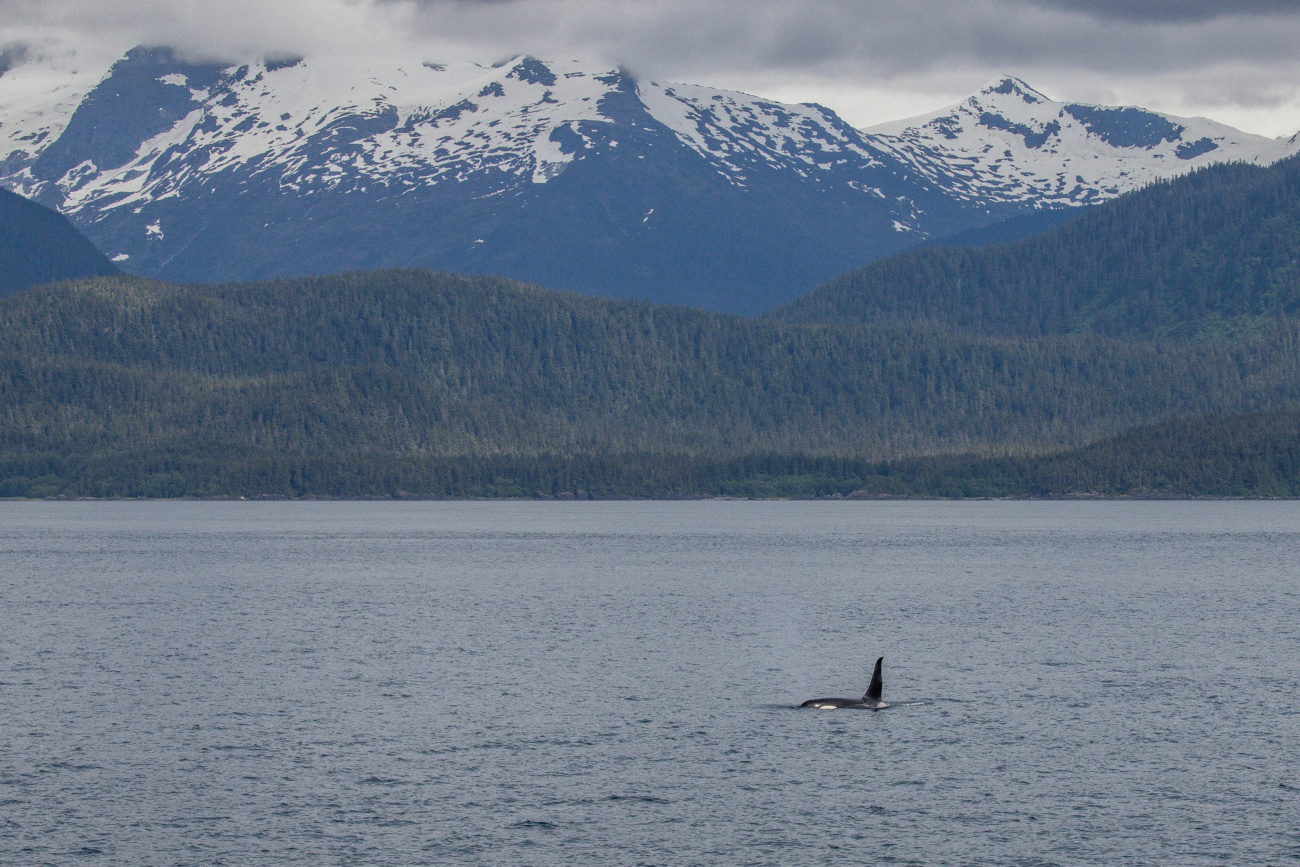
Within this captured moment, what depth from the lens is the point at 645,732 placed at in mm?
71625

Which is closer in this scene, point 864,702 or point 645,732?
point 645,732

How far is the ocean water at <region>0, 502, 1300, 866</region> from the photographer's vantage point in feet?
179

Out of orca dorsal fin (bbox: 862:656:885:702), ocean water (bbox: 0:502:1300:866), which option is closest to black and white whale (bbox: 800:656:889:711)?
orca dorsal fin (bbox: 862:656:885:702)

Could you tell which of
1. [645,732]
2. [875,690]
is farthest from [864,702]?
[645,732]

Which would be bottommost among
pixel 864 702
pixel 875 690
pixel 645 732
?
pixel 645 732

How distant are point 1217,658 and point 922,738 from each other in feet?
106

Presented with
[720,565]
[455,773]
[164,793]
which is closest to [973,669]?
[455,773]

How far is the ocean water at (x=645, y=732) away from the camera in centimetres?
5450

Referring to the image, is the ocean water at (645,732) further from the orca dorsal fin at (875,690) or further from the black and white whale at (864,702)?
the orca dorsal fin at (875,690)

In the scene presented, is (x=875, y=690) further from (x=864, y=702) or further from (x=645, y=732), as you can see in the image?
(x=645, y=732)

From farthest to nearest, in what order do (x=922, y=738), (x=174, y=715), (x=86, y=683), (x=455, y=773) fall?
1. (x=86, y=683)
2. (x=174, y=715)
3. (x=922, y=738)
4. (x=455, y=773)

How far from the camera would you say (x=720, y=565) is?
590 ft

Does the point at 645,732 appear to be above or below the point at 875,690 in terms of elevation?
below

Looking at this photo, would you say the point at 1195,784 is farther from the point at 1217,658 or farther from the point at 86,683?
the point at 86,683
